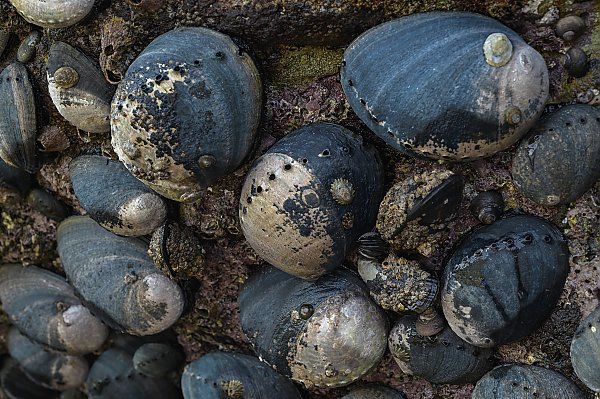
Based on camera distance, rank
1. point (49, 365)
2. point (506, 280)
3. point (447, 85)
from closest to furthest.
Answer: point (447, 85), point (506, 280), point (49, 365)

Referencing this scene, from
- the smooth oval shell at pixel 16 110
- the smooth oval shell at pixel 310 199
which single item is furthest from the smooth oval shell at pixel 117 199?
the smooth oval shell at pixel 310 199

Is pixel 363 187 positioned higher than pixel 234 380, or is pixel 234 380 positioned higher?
pixel 363 187

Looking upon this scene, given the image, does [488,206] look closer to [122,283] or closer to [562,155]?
[562,155]

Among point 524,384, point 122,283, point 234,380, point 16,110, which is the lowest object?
point 234,380

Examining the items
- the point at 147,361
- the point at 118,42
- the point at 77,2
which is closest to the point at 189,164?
the point at 118,42

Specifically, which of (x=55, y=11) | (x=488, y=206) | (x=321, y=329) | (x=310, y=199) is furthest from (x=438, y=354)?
(x=55, y=11)

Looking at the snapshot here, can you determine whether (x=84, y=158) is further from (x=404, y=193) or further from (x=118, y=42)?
(x=404, y=193)
